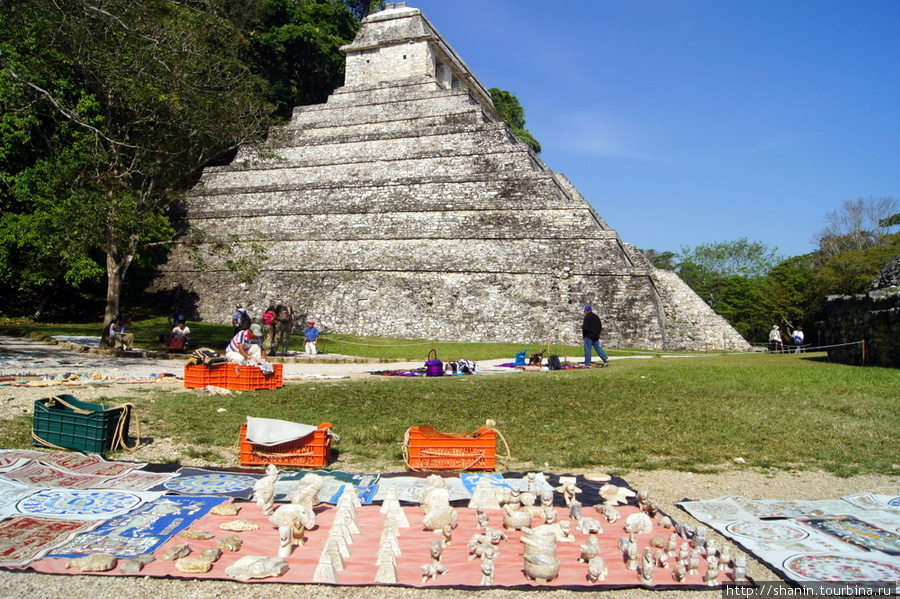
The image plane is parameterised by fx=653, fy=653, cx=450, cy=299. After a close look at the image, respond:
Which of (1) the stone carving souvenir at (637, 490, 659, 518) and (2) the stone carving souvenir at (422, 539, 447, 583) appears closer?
(2) the stone carving souvenir at (422, 539, 447, 583)

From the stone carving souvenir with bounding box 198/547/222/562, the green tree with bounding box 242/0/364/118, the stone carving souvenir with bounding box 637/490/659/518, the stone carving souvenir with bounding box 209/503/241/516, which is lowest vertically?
the stone carving souvenir with bounding box 198/547/222/562

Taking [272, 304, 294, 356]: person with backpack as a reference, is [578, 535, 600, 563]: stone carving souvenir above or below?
below

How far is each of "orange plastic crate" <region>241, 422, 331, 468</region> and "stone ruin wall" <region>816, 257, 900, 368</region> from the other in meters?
10.8

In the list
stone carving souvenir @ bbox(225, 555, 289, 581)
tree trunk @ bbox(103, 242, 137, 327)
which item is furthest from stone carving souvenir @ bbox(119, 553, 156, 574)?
tree trunk @ bbox(103, 242, 137, 327)

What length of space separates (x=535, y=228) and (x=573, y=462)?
15.5 metres

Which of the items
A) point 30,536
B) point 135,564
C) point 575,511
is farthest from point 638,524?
point 30,536

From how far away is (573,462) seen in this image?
5859 millimetres

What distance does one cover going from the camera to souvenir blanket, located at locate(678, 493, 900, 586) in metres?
3.47

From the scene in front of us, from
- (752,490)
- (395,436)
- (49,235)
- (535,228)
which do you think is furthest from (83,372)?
(535,228)

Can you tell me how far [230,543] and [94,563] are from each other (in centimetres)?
69

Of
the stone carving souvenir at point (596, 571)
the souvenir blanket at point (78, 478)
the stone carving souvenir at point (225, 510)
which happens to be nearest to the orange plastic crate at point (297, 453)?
the souvenir blanket at point (78, 478)

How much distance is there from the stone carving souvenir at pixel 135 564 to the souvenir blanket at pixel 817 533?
3403 mm

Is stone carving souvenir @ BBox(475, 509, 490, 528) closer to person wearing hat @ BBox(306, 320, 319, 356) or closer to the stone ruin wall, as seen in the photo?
the stone ruin wall

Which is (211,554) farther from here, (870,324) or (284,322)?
(870,324)
